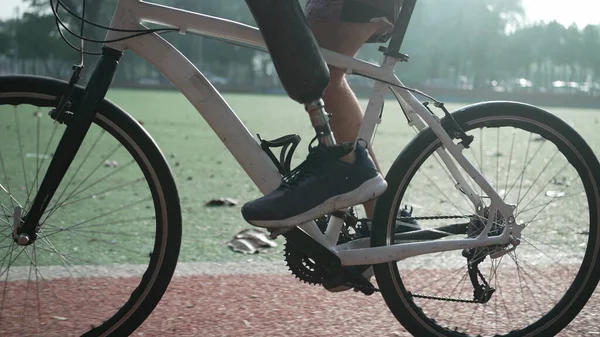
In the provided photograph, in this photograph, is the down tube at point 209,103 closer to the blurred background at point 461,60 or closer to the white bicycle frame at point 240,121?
the white bicycle frame at point 240,121

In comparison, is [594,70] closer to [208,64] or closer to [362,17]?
[208,64]

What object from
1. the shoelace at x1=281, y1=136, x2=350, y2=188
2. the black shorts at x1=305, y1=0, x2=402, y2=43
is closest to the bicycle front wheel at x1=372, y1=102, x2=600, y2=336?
the shoelace at x1=281, y1=136, x2=350, y2=188

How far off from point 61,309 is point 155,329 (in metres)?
0.35

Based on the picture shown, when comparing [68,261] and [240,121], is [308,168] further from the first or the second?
[68,261]

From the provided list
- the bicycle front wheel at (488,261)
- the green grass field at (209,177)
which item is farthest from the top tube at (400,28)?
the green grass field at (209,177)

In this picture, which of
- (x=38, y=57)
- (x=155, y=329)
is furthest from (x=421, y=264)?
(x=38, y=57)

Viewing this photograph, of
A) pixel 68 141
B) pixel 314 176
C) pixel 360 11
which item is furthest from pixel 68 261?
pixel 360 11

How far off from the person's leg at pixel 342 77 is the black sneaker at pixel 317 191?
6 cm

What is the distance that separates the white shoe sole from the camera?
2.48 m

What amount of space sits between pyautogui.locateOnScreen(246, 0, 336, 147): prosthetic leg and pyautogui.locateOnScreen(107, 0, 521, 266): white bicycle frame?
192mm

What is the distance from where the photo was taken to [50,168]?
2529 mm

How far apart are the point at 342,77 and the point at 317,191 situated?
581mm

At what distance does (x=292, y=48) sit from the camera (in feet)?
7.63

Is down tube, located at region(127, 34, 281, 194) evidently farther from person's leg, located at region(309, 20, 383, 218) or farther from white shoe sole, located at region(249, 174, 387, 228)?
person's leg, located at region(309, 20, 383, 218)
